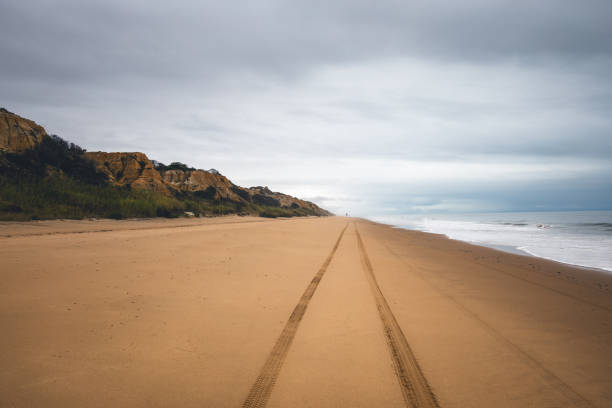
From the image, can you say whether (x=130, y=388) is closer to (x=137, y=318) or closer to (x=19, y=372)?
(x=19, y=372)

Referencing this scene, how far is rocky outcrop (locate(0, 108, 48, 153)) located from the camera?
66.8ft

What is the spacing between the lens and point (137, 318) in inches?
143

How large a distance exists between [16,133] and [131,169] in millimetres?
11648

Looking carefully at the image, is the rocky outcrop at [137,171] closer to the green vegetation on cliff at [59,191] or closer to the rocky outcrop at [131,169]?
the rocky outcrop at [131,169]

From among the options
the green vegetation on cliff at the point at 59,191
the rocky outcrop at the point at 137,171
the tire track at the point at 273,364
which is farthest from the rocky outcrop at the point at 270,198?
the tire track at the point at 273,364

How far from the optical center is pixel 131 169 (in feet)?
107

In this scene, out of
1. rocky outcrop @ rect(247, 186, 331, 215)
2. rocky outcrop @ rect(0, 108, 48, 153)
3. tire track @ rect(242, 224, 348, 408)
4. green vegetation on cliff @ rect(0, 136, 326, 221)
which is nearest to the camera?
tire track @ rect(242, 224, 348, 408)

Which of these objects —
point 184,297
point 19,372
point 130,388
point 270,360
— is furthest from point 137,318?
point 270,360

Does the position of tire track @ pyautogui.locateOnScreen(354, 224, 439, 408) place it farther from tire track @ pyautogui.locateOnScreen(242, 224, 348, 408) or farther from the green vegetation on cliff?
the green vegetation on cliff

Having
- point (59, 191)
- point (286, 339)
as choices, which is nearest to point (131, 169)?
point (59, 191)

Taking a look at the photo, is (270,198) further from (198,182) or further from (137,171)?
(137,171)

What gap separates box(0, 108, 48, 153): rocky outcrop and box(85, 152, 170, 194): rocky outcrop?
7888mm

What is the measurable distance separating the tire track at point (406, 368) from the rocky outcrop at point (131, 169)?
109 ft

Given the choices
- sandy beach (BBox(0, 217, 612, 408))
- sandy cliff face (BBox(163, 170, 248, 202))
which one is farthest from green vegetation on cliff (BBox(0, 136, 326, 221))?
sandy cliff face (BBox(163, 170, 248, 202))
